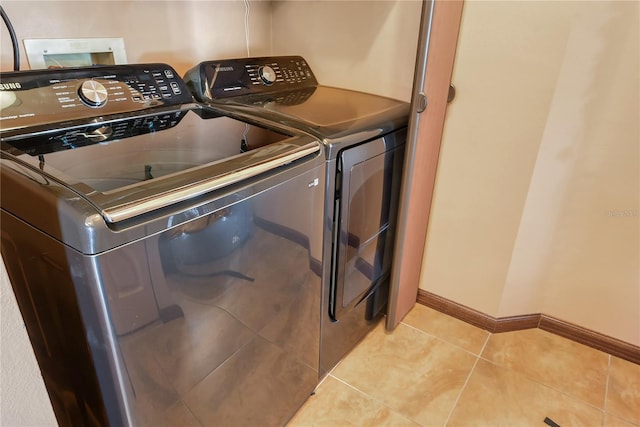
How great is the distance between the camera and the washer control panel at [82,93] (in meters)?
1.01

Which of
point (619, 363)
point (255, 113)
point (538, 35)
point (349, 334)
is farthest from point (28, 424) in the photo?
point (619, 363)

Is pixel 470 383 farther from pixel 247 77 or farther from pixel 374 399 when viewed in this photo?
pixel 247 77

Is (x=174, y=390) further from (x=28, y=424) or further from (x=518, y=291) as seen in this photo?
(x=518, y=291)

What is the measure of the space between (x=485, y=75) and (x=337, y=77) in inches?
24.3

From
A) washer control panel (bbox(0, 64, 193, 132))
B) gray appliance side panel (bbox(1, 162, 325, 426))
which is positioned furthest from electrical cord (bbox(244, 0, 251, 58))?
gray appliance side panel (bbox(1, 162, 325, 426))

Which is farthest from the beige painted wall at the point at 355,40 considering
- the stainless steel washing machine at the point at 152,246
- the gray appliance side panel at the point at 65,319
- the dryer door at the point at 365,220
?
the gray appliance side panel at the point at 65,319

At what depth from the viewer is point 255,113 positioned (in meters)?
1.30

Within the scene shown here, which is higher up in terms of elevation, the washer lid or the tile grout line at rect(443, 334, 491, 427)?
the washer lid

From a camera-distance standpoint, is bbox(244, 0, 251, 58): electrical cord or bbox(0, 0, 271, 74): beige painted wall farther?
bbox(244, 0, 251, 58): electrical cord

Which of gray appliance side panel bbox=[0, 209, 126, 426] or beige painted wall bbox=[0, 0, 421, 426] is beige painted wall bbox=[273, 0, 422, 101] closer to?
beige painted wall bbox=[0, 0, 421, 426]

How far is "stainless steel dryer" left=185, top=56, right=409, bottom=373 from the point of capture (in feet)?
4.11

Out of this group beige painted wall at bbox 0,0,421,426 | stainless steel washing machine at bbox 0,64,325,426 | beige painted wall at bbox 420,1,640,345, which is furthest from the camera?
beige painted wall at bbox 420,1,640,345

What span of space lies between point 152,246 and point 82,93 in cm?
61

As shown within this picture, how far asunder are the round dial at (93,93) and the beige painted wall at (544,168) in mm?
1169
